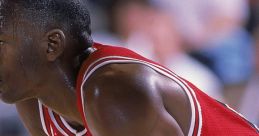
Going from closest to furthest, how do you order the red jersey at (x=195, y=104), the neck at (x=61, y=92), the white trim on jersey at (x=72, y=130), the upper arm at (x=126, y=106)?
the upper arm at (x=126, y=106) → the red jersey at (x=195, y=104) → the neck at (x=61, y=92) → the white trim on jersey at (x=72, y=130)

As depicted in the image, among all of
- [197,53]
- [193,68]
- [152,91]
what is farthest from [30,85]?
[197,53]

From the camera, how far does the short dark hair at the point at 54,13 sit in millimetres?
2336

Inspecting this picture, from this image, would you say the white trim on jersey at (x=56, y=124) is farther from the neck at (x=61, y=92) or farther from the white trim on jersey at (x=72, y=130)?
the neck at (x=61, y=92)

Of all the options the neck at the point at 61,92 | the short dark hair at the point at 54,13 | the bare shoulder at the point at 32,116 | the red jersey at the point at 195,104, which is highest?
the short dark hair at the point at 54,13

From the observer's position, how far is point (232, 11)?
4.91m

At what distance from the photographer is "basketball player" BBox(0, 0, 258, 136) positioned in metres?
2.12

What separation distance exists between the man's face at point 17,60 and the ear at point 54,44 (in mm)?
38

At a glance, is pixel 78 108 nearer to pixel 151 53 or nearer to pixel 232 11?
pixel 151 53

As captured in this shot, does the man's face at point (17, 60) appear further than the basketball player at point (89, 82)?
Yes

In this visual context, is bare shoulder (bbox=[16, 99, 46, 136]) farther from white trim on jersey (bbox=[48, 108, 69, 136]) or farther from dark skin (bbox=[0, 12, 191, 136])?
dark skin (bbox=[0, 12, 191, 136])

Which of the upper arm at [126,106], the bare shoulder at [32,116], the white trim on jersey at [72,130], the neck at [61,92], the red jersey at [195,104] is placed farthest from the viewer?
the bare shoulder at [32,116]

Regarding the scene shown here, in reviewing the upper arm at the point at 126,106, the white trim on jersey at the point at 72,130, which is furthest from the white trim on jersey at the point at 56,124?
the upper arm at the point at 126,106

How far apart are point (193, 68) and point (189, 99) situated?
2.20 meters

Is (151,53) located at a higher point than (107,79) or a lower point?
lower
